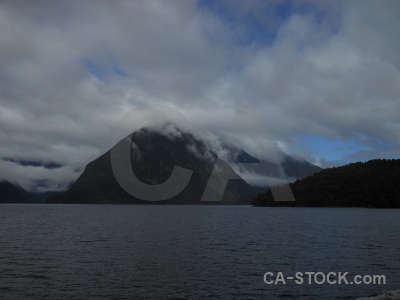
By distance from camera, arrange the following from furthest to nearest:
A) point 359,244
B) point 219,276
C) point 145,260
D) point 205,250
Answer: point 359,244 < point 205,250 < point 145,260 < point 219,276

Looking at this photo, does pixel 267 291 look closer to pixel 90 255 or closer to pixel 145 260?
pixel 145 260

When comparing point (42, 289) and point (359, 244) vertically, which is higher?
point (359, 244)

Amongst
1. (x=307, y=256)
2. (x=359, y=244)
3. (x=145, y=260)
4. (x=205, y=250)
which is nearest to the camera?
(x=145, y=260)

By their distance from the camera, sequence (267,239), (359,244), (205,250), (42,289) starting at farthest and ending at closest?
(267,239) < (359,244) < (205,250) < (42,289)

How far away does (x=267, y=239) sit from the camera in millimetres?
90500

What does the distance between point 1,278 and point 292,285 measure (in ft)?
→ 116

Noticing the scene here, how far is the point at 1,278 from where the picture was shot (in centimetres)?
4603

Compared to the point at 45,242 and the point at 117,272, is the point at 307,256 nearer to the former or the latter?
the point at 117,272

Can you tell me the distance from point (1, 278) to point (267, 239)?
60.6 m

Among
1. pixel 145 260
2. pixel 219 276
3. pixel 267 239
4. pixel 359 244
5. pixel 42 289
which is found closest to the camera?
pixel 42 289

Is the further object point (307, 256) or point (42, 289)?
point (307, 256)

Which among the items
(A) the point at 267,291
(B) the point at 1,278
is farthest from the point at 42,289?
(A) the point at 267,291

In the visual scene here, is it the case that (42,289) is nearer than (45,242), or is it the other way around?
(42,289)

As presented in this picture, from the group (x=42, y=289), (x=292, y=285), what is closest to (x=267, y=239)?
(x=292, y=285)
